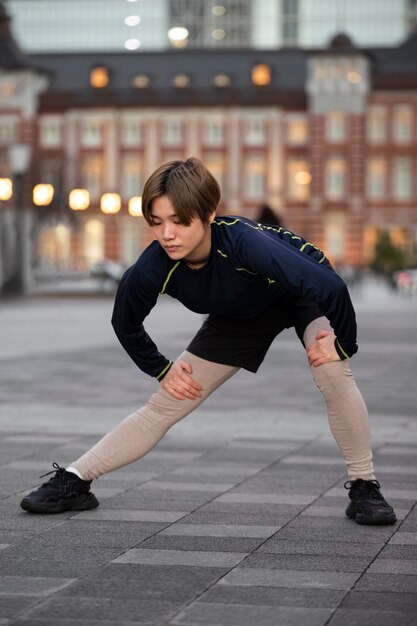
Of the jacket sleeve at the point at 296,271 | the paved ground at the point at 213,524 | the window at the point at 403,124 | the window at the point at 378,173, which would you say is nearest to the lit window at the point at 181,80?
the window at the point at 378,173

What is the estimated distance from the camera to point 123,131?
87312 mm

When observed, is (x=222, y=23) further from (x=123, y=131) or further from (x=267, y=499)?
(x=267, y=499)

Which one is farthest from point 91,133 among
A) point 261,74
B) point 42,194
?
point 42,194

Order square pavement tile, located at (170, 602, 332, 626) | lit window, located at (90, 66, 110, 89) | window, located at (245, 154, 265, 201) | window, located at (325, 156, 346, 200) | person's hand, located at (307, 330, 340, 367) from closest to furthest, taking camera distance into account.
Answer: square pavement tile, located at (170, 602, 332, 626) < person's hand, located at (307, 330, 340, 367) < lit window, located at (90, 66, 110, 89) < window, located at (325, 156, 346, 200) < window, located at (245, 154, 265, 201)

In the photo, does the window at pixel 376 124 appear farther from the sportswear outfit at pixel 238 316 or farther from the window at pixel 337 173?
the sportswear outfit at pixel 238 316

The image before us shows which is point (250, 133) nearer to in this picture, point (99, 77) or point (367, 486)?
point (99, 77)

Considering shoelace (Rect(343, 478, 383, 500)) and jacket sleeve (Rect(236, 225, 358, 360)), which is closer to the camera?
jacket sleeve (Rect(236, 225, 358, 360))

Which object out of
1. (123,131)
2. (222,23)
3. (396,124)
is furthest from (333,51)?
(222,23)

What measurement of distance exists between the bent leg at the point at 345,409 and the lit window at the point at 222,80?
81.2 m

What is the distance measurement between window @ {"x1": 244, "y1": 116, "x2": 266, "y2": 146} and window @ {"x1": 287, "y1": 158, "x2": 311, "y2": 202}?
2.04 m

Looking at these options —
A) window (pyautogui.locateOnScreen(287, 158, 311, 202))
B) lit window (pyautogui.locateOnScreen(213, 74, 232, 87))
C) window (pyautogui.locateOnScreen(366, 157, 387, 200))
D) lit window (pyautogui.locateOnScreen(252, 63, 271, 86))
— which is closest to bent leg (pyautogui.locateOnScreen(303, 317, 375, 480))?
lit window (pyautogui.locateOnScreen(252, 63, 271, 86))

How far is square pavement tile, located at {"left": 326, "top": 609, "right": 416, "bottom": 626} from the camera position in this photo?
13.6 ft

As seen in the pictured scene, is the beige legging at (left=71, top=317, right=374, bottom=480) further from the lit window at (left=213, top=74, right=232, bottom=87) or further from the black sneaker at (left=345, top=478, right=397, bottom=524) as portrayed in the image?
the lit window at (left=213, top=74, right=232, bottom=87)

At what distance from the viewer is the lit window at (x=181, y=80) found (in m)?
86.0
